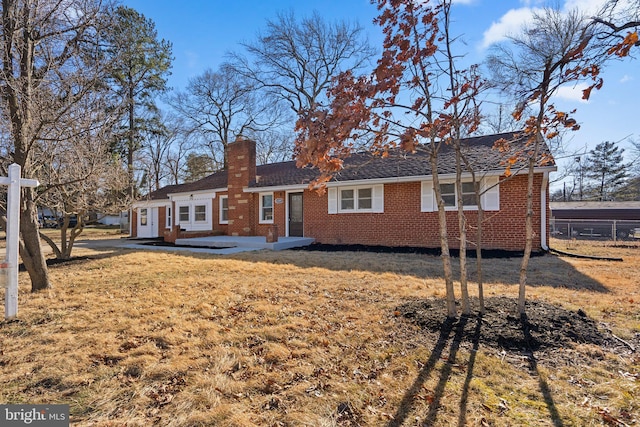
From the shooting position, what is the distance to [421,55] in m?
3.54

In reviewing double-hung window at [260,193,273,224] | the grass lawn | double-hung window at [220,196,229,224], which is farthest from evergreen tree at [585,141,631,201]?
the grass lawn

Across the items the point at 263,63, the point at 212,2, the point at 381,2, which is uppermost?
the point at 263,63

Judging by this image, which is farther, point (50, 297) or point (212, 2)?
point (212, 2)

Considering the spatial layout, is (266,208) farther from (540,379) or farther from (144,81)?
(144,81)

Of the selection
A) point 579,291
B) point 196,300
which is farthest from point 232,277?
point 579,291

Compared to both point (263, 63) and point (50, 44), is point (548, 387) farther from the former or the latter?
point (263, 63)

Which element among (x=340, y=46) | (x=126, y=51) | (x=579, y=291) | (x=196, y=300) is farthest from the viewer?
(x=340, y=46)

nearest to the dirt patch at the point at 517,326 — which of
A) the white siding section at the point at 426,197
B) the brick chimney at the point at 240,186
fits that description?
the white siding section at the point at 426,197

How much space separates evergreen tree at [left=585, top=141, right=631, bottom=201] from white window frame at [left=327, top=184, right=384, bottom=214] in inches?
1557

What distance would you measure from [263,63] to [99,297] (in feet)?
81.5

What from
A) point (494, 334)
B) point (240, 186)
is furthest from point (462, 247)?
point (240, 186)

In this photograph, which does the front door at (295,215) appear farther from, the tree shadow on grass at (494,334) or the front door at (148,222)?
the front door at (148,222)

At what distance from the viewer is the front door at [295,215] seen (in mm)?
14539

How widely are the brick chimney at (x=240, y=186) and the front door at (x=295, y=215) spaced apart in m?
2.20
